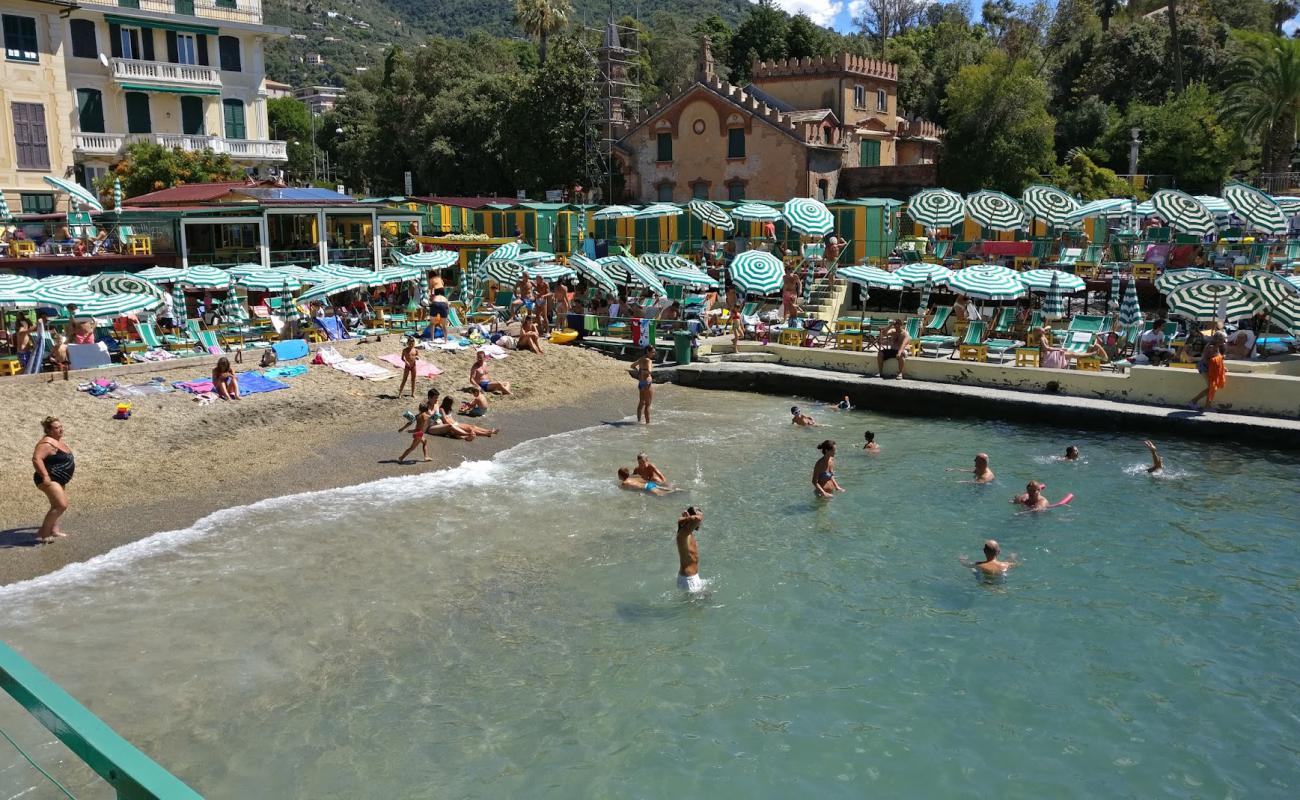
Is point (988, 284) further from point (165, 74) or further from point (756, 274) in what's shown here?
point (165, 74)

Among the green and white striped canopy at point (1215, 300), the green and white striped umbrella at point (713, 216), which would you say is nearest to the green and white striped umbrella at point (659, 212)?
the green and white striped umbrella at point (713, 216)

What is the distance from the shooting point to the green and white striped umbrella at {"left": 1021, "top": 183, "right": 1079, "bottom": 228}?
28172mm

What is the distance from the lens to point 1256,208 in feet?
81.2

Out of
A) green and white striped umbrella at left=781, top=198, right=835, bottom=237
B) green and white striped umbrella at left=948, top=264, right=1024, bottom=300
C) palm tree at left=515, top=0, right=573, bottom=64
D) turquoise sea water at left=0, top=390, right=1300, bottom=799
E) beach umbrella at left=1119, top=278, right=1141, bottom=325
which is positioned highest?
palm tree at left=515, top=0, right=573, bottom=64

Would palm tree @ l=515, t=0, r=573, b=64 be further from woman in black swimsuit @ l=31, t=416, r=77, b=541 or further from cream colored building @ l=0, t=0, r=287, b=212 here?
woman in black swimsuit @ l=31, t=416, r=77, b=541

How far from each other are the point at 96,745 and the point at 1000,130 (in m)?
43.2

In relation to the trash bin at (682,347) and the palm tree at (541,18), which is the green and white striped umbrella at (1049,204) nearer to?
the trash bin at (682,347)

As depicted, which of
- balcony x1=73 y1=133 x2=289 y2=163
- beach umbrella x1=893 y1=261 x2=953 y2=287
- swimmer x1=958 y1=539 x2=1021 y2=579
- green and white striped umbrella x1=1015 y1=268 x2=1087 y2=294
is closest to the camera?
swimmer x1=958 y1=539 x2=1021 y2=579

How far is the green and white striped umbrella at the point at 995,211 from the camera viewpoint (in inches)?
1067

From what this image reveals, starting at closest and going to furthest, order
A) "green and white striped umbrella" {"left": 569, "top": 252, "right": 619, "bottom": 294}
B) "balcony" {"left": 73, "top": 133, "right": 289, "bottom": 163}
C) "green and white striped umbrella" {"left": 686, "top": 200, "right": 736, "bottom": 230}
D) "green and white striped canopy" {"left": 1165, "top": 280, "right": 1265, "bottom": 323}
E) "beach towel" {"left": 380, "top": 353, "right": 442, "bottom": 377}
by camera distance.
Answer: "green and white striped canopy" {"left": 1165, "top": 280, "right": 1265, "bottom": 323}, "beach towel" {"left": 380, "top": 353, "right": 442, "bottom": 377}, "green and white striped umbrella" {"left": 569, "top": 252, "right": 619, "bottom": 294}, "green and white striped umbrella" {"left": 686, "top": 200, "right": 736, "bottom": 230}, "balcony" {"left": 73, "top": 133, "right": 289, "bottom": 163}

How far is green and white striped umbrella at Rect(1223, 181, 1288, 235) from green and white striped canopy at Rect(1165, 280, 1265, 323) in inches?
272

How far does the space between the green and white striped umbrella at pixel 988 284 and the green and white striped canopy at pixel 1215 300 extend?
293 centimetres

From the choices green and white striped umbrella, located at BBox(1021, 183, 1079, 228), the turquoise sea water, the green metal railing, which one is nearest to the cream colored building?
green and white striped umbrella, located at BBox(1021, 183, 1079, 228)

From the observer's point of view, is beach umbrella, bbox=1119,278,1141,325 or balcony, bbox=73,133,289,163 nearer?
beach umbrella, bbox=1119,278,1141,325
